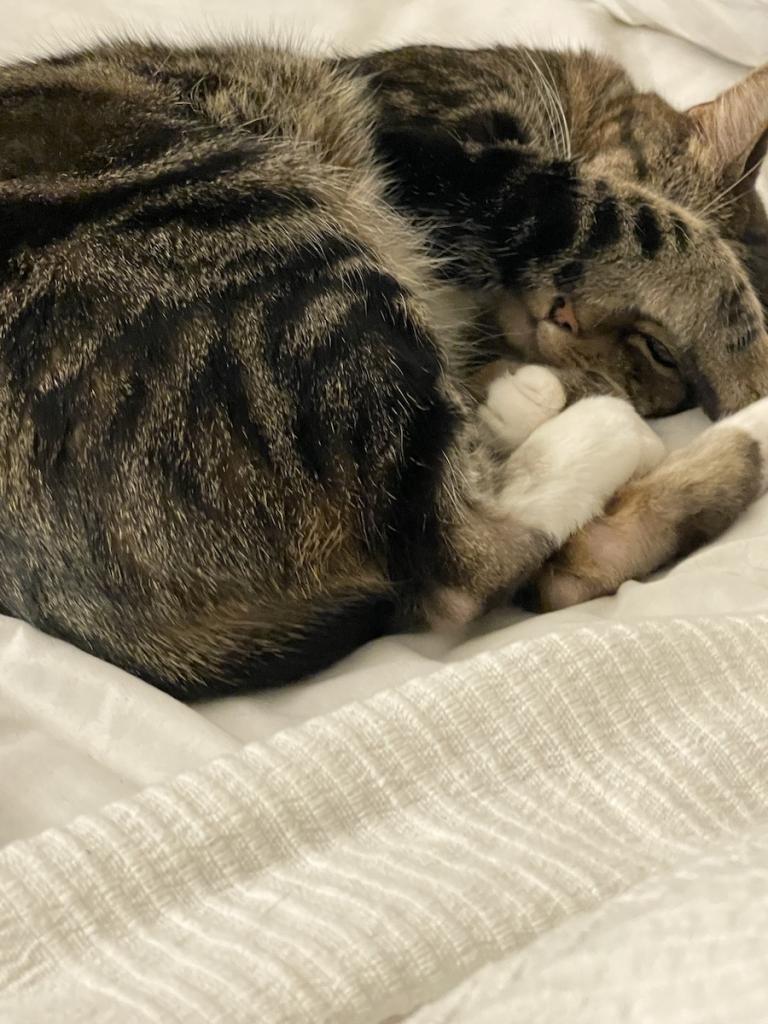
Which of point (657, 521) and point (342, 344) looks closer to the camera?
point (342, 344)

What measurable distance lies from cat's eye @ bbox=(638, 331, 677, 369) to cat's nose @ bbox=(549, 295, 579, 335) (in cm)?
9

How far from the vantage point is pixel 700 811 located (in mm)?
686

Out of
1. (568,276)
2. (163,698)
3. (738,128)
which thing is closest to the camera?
(163,698)

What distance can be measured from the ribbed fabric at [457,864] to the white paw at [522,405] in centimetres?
49

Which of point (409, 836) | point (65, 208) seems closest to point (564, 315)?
point (65, 208)

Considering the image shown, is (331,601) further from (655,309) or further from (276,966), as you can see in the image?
(655,309)

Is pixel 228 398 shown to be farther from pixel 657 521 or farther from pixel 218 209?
pixel 657 521

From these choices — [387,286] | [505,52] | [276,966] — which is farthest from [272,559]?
[505,52]

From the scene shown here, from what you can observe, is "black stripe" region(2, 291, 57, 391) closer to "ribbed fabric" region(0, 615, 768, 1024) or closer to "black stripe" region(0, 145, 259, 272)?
"black stripe" region(0, 145, 259, 272)

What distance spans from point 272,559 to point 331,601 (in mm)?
85

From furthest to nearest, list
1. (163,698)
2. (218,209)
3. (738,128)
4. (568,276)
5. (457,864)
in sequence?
(738,128)
(568,276)
(218,209)
(163,698)
(457,864)

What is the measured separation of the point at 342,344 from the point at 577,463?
1.09 ft

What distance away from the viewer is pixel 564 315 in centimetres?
Answer: 129

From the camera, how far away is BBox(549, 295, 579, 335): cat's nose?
4.20 ft
